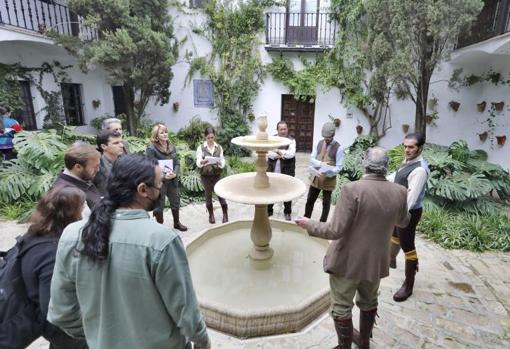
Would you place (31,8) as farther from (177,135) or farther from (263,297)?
(263,297)

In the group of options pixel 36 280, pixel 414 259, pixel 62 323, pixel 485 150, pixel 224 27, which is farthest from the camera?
pixel 224 27

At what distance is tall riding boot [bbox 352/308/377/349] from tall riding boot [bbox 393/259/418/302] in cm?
85

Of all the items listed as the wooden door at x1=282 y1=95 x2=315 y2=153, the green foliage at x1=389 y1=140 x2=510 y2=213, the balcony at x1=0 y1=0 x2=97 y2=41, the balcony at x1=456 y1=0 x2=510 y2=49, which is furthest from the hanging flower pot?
the balcony at x1=0 y1=0 x2=97 y2=41

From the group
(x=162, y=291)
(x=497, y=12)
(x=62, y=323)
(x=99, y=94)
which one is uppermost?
(x=497, y=12)

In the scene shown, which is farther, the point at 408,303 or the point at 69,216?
the point at 408,303

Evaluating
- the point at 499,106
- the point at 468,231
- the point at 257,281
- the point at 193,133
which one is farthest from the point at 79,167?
the point at 499,106

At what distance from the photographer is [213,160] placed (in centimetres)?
481

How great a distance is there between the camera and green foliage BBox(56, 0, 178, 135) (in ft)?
27.3

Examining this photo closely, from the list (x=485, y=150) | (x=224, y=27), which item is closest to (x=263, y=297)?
(x=485, y=150)

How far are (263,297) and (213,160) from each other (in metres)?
2.29

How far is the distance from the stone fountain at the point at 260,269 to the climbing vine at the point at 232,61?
7112 mm

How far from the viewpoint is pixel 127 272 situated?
4.30 feet

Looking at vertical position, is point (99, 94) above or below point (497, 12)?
below

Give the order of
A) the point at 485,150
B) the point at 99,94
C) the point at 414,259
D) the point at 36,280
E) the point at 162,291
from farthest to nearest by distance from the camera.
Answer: the point at 99,94 < the point at 485,150 < the point at 414,259 < the point at 36,280 < the point at 162,291
